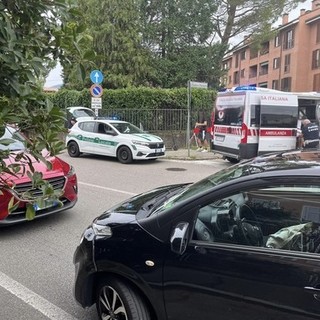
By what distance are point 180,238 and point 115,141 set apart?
34.7ft

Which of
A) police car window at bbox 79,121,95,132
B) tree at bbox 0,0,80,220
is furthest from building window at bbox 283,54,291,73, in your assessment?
tree at bbox 0,0,80,220

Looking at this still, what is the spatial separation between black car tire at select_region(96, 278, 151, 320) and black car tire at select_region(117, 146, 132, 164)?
9704 millimetres

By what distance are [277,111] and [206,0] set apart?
42.6 ft

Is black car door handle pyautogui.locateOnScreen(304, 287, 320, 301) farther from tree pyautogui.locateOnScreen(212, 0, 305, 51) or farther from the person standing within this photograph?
tree pyautogui.locateOnScreen(212, 0, 305, 51)

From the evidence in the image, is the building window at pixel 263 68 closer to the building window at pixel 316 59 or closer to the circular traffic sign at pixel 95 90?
the building window at pixel 316 59

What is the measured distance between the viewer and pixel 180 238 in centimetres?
252

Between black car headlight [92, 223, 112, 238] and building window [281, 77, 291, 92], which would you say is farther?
building window [281, 77, 291, 92]

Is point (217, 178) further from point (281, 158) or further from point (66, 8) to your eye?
point (66, 8)

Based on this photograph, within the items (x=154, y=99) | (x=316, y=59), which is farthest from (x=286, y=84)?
(x=154, y=99)

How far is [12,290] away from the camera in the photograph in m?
3.69

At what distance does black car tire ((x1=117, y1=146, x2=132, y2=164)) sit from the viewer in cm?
1260

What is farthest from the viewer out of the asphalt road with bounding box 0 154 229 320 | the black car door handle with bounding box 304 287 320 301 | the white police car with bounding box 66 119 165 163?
the white police car with bounding box 66 119 165 163

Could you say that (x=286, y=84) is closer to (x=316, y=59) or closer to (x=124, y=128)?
(x=316, y=59)

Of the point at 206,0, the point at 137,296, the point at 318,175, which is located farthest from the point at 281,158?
the point at 206,0
